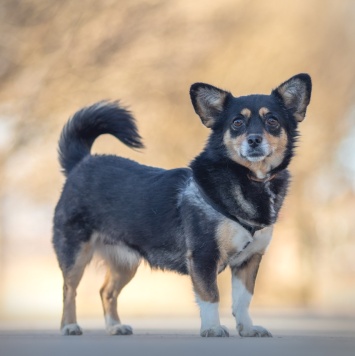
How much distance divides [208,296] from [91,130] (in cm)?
210

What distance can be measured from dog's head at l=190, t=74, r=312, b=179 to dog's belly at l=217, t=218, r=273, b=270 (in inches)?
15.0

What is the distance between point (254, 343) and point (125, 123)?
2.29m

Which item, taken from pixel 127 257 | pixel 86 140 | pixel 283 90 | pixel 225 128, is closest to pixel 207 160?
pixel 225 128

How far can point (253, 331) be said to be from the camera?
5777 mm

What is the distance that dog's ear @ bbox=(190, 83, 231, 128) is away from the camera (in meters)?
5.80

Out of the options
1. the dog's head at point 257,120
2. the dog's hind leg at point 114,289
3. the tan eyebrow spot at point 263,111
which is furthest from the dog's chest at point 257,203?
the dog's hind leg at point 114,289

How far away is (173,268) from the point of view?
597 centimetres

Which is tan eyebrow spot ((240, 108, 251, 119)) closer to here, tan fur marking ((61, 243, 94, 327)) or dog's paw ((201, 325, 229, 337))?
dog's paw ((201, 325, 229, 337))

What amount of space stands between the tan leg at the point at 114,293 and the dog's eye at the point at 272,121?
166 centimetres

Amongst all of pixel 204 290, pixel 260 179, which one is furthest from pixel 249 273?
pixel 260 179

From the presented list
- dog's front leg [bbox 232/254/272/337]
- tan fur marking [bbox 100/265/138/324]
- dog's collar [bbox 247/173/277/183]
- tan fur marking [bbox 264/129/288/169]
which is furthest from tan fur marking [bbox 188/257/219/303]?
tan fur marking [bbox 100/265/138/324]

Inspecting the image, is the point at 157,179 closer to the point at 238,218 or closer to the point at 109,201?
the point at 109,201

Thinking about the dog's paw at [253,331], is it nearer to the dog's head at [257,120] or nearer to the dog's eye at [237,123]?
the dog's head at [257,120]

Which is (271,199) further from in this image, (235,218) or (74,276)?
(74,276)
